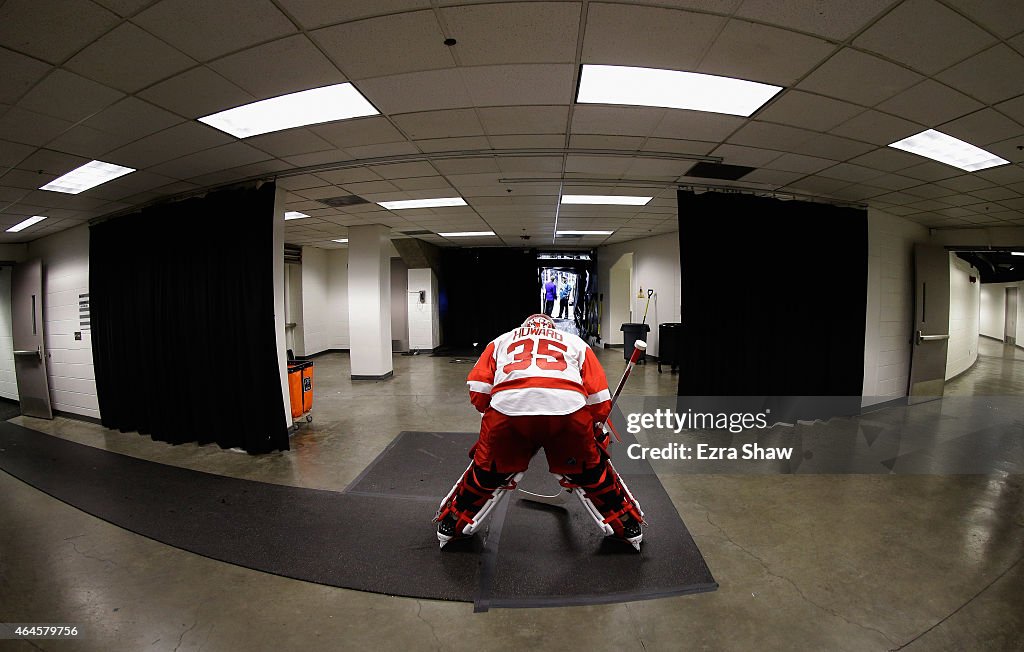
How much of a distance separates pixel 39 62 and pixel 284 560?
114 inches

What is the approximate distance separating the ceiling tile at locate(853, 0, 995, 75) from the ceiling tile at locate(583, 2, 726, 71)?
0.76 metres

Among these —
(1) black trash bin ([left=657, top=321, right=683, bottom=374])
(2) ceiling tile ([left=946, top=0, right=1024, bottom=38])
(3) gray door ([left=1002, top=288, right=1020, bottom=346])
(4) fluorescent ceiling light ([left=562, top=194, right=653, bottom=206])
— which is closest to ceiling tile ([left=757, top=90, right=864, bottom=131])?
(2) ceiling tile ([left=946, top=0, right=1024, bottom=38])

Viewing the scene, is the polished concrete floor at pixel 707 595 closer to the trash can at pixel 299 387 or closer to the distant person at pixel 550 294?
the trash can at pixel 299 387

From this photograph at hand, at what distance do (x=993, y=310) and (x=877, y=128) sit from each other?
18035 mm

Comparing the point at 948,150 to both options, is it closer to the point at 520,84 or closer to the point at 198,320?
the point at 520,84

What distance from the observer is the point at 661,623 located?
5.54ft

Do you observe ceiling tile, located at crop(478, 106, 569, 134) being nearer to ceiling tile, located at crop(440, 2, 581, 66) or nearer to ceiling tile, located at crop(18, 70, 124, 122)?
ceiling tile, located at crop(440, 2, 581, 66)

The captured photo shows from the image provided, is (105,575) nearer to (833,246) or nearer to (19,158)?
(19,158)

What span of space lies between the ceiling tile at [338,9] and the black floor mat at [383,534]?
2781 mm

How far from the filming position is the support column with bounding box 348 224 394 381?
664cm

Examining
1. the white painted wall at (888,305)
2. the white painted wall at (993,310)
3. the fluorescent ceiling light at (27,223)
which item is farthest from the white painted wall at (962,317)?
the fluorescent ceiling light at (27,223)

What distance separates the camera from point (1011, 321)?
41.3 feet

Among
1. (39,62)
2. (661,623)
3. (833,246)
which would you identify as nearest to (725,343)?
(833,246)

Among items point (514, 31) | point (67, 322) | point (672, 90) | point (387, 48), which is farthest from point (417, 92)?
point (67, 322)
